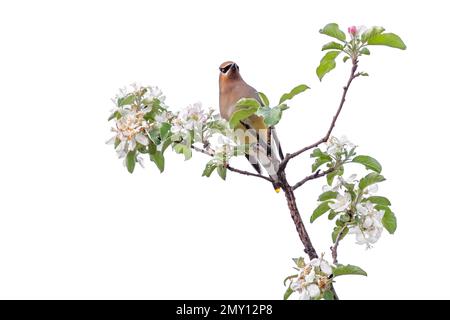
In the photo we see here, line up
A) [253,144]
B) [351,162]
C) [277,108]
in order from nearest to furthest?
[277,108] < [351,162] < [253,144]

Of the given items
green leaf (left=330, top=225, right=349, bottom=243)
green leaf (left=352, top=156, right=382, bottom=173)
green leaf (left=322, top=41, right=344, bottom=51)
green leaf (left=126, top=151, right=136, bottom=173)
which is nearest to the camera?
green leaf (left=322, top=41, right=344, bottom=51)

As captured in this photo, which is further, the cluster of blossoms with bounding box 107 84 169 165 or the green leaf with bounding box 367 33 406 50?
the cluster of blossoms with bounding box 107 84 169 165

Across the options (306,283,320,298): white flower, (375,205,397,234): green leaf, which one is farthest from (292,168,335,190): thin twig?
(306,283,320,298): white flower

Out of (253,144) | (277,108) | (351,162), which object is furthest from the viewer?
(253,144)

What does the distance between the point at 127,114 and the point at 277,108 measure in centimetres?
74

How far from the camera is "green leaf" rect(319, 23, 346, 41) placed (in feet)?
10.2

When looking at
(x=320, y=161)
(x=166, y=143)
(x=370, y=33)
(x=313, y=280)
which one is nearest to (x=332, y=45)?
(x=370, y=33)

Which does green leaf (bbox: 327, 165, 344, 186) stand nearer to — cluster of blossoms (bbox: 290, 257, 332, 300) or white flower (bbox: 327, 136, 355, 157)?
white flower (bbox: 327, 136, 355, 157)

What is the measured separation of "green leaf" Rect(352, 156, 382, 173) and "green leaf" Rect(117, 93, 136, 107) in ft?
3.44

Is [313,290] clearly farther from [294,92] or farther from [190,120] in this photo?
[190,120]

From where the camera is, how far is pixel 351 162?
3279 millimetres
